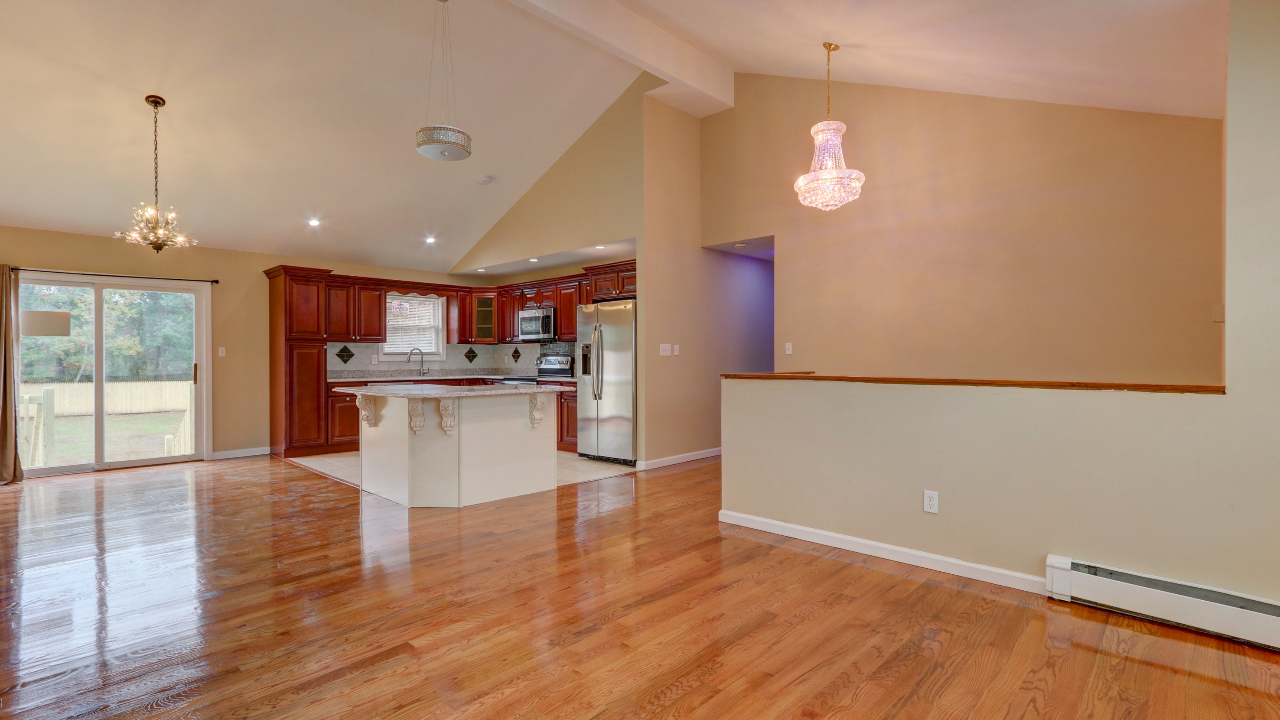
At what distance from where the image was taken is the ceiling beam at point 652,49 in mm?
4344

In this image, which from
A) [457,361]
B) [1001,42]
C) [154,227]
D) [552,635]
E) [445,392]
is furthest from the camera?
[457,361]

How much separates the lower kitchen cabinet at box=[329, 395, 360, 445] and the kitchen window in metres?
0.92

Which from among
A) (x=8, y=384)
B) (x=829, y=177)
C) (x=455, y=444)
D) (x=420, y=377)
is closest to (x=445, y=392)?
(x=455, y=444)

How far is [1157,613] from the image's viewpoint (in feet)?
8.32

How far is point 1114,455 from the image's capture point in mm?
2674

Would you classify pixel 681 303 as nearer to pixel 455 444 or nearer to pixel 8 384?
pixel 455 444

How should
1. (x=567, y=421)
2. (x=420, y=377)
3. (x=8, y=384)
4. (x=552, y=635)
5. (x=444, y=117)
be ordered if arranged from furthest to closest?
(x=420, y=377)
(x=567, y=421)
(x=444, y=117)
(x=8, y=384)
(x=552, y=635)

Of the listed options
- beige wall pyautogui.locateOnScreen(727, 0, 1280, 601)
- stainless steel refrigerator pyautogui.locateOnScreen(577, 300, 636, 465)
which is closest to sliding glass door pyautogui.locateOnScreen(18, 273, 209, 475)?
stainless steel refrigerator pyautogui.locateOnScreen(577, 300, 636, 465)

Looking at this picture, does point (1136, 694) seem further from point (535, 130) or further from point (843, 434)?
point (535, 130)

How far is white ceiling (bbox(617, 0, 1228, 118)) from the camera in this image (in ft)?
9.30

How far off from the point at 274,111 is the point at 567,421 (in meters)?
4.18

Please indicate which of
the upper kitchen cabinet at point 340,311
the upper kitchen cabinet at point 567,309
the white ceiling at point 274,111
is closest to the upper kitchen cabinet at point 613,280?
the upper kitchen cabinet at point 567,309

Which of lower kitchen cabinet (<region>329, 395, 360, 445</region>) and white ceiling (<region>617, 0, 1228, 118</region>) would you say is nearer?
white ceiling (<region>617, 0, 1228, 118</region>)

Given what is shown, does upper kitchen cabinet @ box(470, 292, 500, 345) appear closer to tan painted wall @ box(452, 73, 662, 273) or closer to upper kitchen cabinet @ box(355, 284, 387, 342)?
tan painted wall @ box(452, 73, 662, 273)
